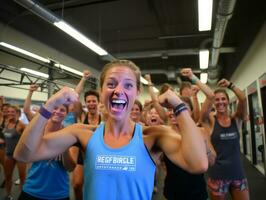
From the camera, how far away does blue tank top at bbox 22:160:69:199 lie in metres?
1.79

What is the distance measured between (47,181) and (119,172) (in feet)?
3.75

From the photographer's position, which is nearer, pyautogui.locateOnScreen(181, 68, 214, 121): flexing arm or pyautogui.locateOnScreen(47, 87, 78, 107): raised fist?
pyautogui.locateOnScreen(47, 87, 78, 107): raised fist

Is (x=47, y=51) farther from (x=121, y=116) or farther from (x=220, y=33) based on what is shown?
(x=121, y=116)

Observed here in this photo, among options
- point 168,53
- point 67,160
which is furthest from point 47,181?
point 168,53

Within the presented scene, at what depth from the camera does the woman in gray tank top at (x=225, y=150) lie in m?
2.35

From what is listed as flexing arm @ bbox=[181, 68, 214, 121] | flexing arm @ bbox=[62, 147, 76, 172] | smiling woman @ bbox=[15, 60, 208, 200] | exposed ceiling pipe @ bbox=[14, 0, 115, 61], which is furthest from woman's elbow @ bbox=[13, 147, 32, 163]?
exposed ceiling pipe @ bbox=[14, 0, 115, 61]

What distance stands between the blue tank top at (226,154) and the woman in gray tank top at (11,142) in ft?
9.68

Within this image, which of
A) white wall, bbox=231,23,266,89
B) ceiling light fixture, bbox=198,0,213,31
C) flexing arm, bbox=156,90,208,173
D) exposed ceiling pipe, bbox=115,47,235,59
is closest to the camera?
flexing arm, bbox=156,90,208,173

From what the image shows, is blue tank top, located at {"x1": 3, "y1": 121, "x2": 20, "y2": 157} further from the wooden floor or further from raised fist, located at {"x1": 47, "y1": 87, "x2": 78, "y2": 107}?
raised fist, located at {"x1": 47, "y1": 87, "x2": 78, "y2": 107}

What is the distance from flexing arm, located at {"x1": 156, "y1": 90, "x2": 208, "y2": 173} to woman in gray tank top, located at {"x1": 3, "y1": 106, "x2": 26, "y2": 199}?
3420mm

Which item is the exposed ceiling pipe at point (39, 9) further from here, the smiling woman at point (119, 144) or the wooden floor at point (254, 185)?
the smiling woman at point (119, 144)

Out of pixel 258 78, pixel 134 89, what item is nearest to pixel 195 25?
pixel 258 78

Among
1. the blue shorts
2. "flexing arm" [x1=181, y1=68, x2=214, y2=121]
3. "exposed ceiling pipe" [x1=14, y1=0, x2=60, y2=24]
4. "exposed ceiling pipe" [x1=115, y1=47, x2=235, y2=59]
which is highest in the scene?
"exposed ceiling pipe" [x1=115, y1=47, x2=235, y2=59]

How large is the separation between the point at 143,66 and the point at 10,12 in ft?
21.8
